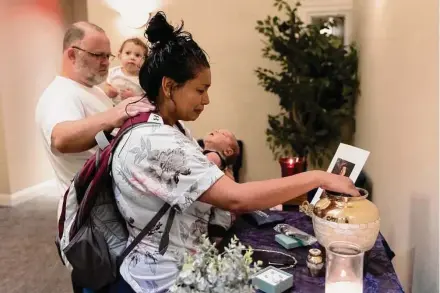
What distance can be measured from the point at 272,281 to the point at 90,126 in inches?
29.7

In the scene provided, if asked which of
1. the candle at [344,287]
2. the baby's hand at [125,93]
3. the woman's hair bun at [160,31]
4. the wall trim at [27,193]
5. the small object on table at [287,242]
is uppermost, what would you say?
the woman's hair bun at [160,31]

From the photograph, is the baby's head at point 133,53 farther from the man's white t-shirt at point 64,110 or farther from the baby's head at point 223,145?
the baby's head at point 223,145

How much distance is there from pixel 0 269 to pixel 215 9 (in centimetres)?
265

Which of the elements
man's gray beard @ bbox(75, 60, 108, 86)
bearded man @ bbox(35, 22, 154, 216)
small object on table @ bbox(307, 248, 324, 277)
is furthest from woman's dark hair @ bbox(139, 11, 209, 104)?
man's gray beard @ bbox(75, 60, 108, 86)

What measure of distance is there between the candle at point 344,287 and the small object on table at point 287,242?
1.07 ft

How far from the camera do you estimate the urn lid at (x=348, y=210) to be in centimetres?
114

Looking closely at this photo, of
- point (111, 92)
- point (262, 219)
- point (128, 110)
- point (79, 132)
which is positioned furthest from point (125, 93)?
point (128, 110)

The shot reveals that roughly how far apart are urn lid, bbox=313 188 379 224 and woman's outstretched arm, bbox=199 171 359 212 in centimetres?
2

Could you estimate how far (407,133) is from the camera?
1651mm

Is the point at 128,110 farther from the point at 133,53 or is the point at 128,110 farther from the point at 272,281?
the point at 133,53

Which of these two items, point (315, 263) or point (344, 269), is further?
point (315, 263)

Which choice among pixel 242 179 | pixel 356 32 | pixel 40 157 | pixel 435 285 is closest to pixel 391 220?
pixel 435 285

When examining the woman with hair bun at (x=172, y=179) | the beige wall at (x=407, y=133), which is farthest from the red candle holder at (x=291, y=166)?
the woman with hair bun at (x=172, y=179)

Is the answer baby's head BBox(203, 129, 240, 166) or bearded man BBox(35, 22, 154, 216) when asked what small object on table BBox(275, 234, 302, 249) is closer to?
baby's head BBox(203, 129, 240, 166)
